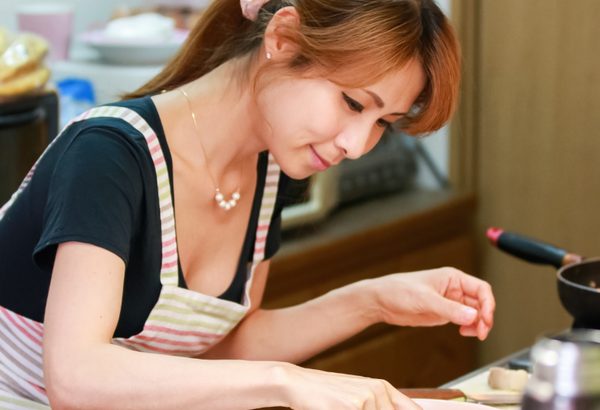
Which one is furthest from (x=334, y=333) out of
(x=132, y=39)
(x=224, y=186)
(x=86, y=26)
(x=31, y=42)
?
(x=86, y=26)

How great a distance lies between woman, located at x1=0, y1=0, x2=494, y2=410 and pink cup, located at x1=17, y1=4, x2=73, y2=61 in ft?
3.06

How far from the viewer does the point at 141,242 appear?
93 cm

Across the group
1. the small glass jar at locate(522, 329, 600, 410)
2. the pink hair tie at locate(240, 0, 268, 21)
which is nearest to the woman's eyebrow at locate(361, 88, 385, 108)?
the pink hair tie at locate(240, 0, 268, 21)

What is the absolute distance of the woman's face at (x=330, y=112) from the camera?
89 cm

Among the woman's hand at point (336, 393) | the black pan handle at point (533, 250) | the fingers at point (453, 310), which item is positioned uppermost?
the black pan handle at point (533, 250)

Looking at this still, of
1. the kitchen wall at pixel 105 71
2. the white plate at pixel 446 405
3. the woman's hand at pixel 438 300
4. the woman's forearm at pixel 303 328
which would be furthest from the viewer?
the kitchen wall at pixel 105 71

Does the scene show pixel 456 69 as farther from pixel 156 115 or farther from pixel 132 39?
pixel 132 39

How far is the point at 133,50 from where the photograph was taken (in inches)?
70.0

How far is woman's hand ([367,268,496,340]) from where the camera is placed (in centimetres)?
99

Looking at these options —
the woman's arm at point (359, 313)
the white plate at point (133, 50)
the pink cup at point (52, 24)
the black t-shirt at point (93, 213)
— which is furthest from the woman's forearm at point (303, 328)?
the pink cup at point (52, 24)

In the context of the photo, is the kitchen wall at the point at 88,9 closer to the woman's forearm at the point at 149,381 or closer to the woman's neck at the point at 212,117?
the woman's neck at the point at 212,117

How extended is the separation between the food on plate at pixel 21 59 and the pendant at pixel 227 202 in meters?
0.59

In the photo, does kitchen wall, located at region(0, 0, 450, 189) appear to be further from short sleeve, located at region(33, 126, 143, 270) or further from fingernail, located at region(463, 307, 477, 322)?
fingernail, located at region(463, 307, 477, 322)

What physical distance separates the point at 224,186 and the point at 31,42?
668 millimetres
